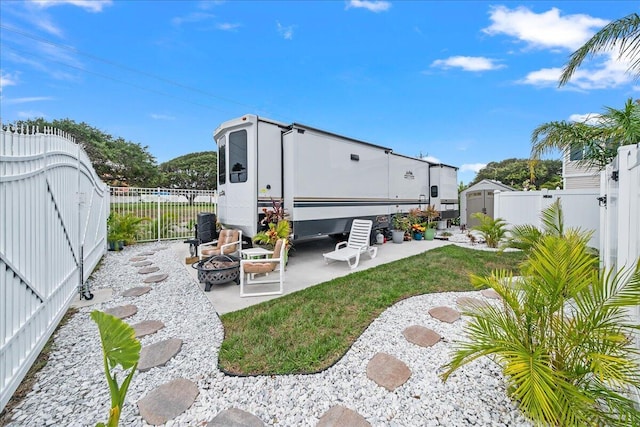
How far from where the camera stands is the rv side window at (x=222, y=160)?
6258 millimetres

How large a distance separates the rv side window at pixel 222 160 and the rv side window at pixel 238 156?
31 centimetres

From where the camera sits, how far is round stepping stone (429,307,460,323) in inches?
130

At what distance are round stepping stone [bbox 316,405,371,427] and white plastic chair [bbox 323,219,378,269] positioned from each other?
3.79m

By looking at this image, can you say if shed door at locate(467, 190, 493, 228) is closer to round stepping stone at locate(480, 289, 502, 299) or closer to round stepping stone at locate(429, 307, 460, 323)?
round stepping stone at locate(480, 289, 502, 299)

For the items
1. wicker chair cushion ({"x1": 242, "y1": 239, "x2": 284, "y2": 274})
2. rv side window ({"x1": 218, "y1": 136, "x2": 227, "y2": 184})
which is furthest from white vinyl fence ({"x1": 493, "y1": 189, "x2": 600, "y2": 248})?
rv side window ({"x1": 218, "y1": 136, "x2": 227, "y2": 184})

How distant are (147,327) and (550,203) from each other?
9.78 meters

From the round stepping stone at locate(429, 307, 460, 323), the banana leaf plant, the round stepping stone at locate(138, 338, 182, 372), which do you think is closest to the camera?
the banana leaf plant

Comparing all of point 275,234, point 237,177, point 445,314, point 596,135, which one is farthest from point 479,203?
point 237,177

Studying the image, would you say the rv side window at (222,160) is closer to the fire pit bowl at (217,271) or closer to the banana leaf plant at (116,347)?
the fire pit bowl at (217,271)

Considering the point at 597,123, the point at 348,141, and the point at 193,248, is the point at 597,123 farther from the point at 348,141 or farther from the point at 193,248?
the point at 193,248

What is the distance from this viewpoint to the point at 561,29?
21.1 feet

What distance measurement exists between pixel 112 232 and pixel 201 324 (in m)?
6.38

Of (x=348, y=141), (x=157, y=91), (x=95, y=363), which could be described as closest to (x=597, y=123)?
(x=348, y=141)

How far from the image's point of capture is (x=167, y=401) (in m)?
1.96
